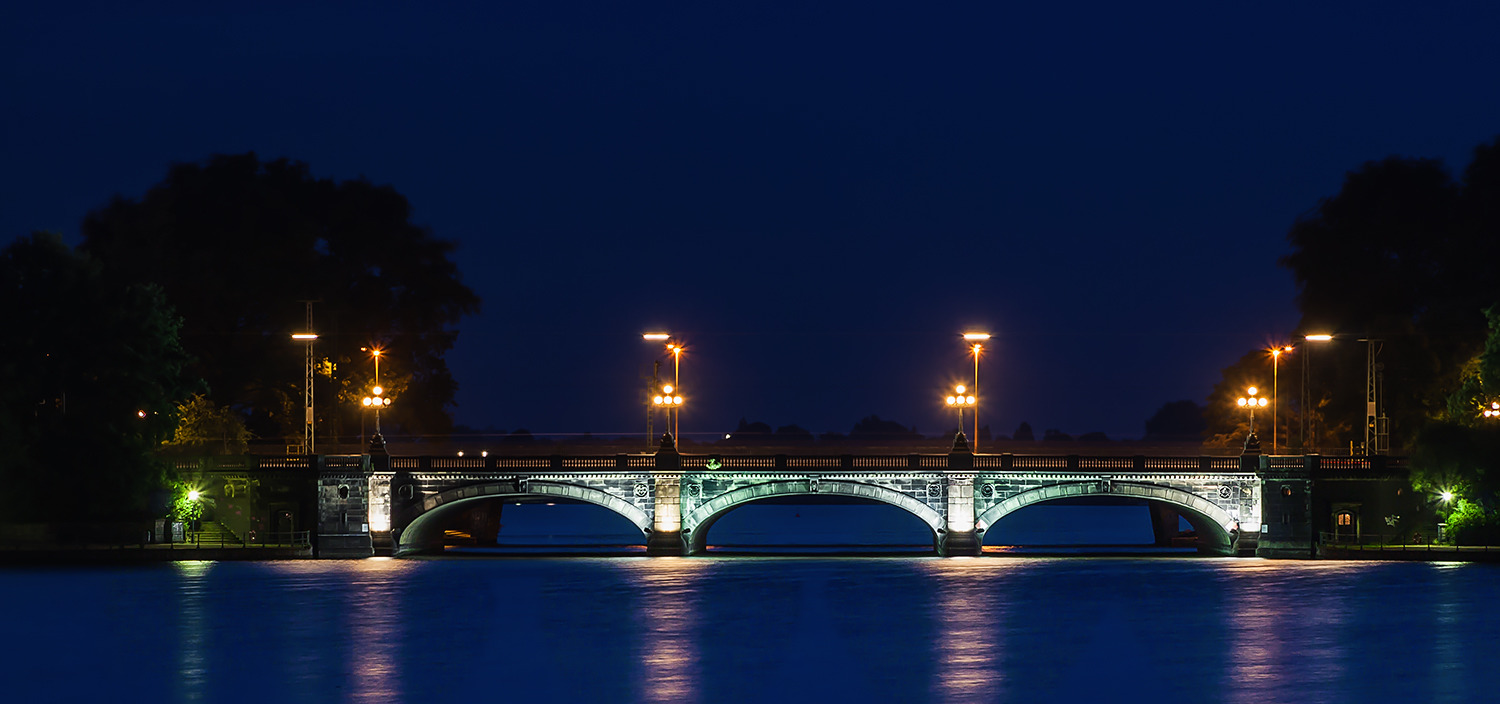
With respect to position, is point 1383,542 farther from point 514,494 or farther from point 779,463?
point 514,494

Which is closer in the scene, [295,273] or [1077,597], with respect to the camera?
[1077,597]

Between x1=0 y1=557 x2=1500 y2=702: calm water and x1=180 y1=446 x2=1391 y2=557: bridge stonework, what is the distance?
6.66ft

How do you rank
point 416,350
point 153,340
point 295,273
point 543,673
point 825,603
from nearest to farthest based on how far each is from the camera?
point 543,673 < point 825,603 < point 153,340 < point 295,273 < point 416,350

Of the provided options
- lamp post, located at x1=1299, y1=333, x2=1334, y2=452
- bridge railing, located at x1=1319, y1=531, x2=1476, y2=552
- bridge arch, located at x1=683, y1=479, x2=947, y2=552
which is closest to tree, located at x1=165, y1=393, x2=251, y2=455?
bridge arch, located at x1=683, y1=479, x2=947, y2=552

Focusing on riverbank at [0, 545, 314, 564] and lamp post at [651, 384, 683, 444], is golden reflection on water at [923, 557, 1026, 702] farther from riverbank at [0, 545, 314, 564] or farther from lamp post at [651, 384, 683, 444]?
riverbank at [0, 545, 314, 564]

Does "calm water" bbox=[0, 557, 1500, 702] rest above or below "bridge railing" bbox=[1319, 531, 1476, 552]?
below

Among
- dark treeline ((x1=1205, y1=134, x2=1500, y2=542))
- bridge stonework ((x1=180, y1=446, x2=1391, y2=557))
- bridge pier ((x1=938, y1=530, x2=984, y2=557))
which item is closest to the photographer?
bridge stonework ((x1=180, y1=446, x2=1391, y2=557))

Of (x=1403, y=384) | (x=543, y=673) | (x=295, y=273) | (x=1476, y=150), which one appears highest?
(x=1476, y=150)

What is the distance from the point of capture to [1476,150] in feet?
333

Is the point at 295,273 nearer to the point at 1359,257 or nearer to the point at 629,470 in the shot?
the point at 629,470

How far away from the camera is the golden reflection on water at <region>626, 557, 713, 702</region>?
48.8 meters

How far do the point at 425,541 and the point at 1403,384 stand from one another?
47292 mm

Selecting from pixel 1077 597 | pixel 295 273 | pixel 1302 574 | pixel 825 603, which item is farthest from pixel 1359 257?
pixel 295 273

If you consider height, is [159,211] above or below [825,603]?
→ above
